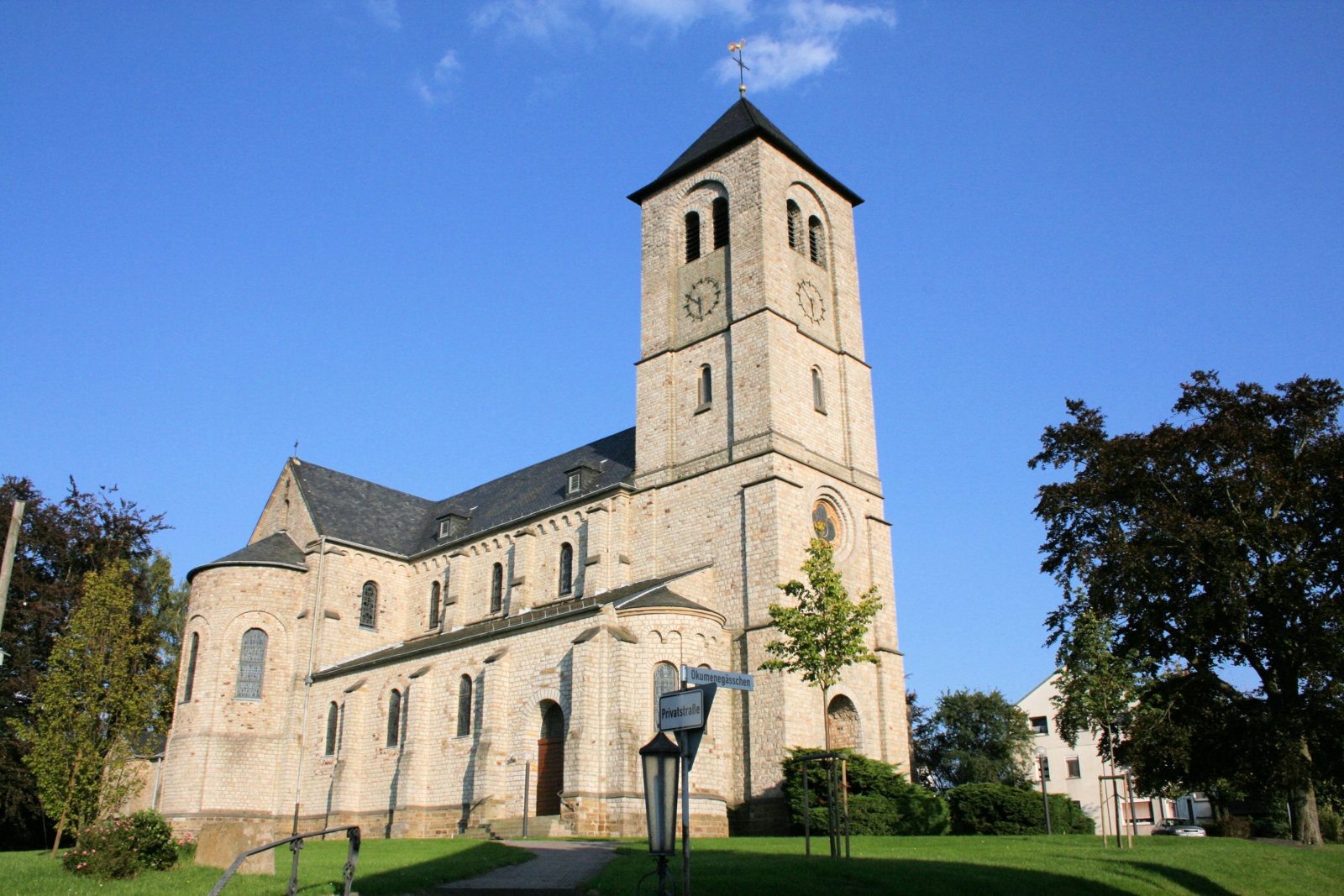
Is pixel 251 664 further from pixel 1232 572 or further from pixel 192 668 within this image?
pixel 1232 572

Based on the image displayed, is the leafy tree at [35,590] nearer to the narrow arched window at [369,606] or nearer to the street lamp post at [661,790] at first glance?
the narrow arched window at [369,606]

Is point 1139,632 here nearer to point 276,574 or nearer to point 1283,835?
point 1283,835

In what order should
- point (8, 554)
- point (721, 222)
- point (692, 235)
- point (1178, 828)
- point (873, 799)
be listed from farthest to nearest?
point (1178, 828) → point (692, 235) → point (721, 222) → point (873, 799) → point (8, 554)

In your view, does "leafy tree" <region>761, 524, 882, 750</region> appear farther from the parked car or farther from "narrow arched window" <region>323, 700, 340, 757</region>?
the parked car

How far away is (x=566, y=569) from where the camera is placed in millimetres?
36594

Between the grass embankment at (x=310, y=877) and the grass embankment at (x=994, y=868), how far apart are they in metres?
2.47

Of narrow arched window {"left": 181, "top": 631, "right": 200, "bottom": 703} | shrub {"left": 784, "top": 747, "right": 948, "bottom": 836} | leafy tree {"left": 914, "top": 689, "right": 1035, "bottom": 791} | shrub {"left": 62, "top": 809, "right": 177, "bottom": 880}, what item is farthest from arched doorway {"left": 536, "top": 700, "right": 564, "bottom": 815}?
leafy tree {"left": 914, "top": 689, "right": 1035, "bottom": 791}

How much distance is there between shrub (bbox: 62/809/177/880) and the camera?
1634cm

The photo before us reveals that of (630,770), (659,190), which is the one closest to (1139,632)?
(630,770)

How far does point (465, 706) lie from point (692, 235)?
18847 mm

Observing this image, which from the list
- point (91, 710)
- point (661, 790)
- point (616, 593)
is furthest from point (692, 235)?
point (661, 790)

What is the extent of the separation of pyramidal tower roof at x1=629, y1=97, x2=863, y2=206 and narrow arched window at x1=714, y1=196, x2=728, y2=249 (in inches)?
72.9

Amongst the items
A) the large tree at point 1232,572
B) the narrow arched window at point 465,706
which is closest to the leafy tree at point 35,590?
the narrow arched window at point 465,706

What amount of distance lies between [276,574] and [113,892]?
28146 millimetres
